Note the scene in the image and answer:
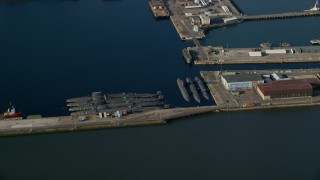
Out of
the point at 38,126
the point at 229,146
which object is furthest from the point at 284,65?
the point at 38,126

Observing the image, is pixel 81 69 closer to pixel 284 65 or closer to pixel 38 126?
pixel 38 126

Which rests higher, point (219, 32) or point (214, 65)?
point (219, 32)

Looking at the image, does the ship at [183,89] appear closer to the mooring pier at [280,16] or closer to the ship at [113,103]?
the ship at [113,103]

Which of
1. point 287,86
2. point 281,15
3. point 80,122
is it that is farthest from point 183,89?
point 281,15

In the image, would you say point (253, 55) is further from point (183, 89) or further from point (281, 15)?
point (281, 15)

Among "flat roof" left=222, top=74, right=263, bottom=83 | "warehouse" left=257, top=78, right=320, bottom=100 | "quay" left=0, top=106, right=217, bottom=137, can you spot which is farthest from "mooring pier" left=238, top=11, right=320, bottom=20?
"quay" left=0, top=106, right=217, bottom=137

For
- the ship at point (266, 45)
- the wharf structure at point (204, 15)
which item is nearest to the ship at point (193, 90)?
the ship at point (266, 45)
